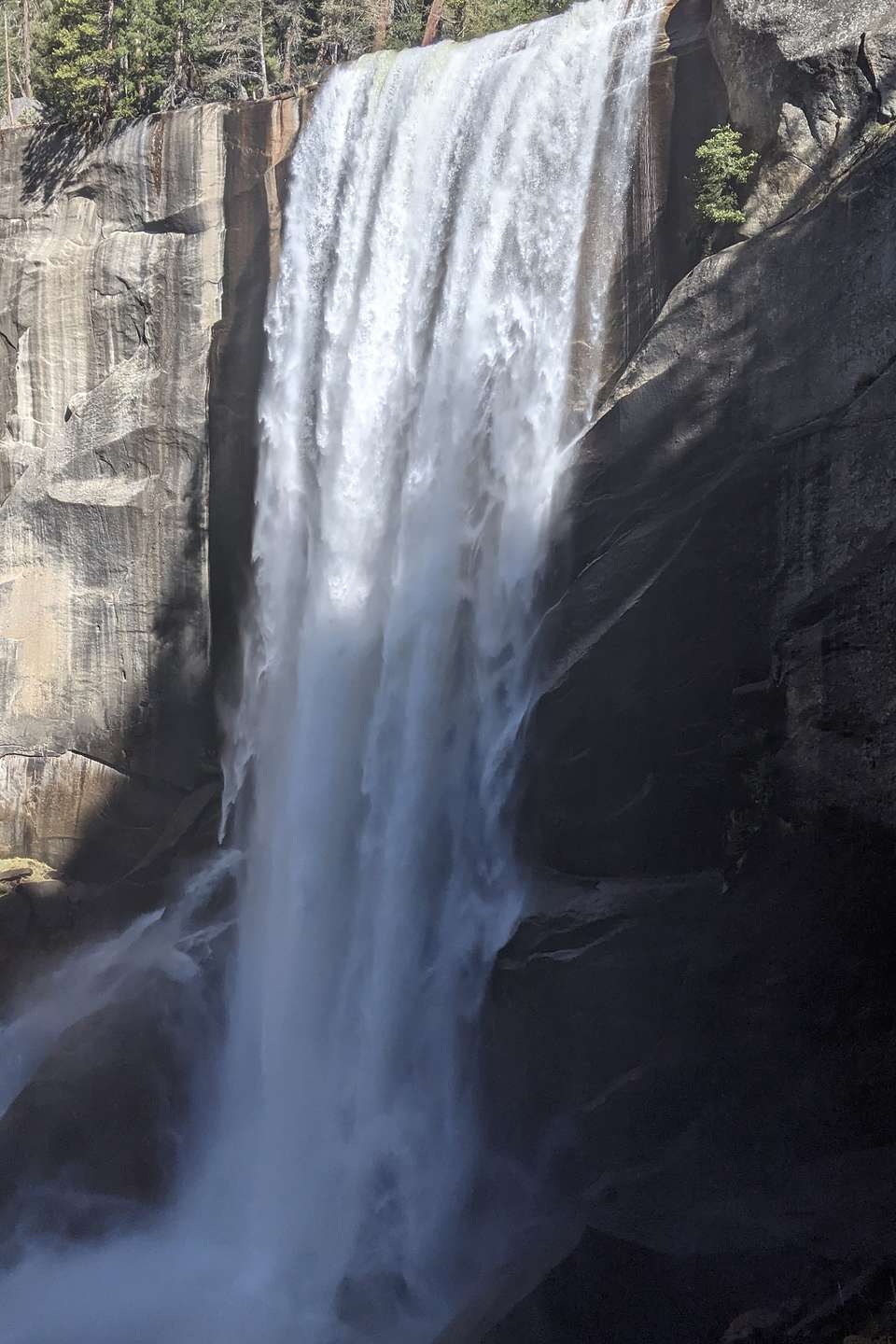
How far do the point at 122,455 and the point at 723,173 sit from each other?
1134cm

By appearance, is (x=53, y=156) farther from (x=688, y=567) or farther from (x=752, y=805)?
(x=752, y=805)

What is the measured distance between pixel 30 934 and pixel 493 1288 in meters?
11.4

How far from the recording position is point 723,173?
15.3m

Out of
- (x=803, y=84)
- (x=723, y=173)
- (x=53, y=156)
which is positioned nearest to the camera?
(x=803, y=84)

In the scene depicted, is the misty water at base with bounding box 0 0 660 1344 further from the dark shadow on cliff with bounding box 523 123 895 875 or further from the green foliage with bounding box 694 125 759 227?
the green foliage with bounding box 694 125 759 227

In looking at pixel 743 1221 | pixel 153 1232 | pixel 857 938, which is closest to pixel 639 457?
pixel 857 938

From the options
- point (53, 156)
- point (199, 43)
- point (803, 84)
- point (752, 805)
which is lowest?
point (752, 805)

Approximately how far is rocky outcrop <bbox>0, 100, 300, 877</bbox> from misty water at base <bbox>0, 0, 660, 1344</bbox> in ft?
4.06

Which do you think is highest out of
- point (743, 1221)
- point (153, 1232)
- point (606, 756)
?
point (606, 756)

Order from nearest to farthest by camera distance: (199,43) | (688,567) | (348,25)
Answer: (688,567) < (199,43) < (348,25)

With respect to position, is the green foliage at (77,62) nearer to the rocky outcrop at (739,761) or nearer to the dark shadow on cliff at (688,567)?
the rocky outcrop at (739,761)

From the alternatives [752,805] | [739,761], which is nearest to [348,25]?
[739,761]

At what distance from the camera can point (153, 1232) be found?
15.9m

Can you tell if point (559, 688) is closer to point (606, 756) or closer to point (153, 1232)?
point (606, 756)
